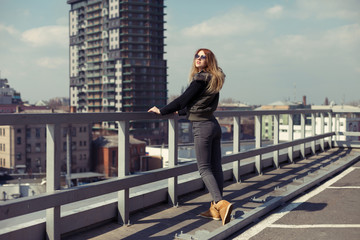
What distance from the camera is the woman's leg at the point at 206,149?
3.96 m

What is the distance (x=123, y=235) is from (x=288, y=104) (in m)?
166

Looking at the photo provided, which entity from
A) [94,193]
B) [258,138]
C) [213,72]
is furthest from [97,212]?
[258,138]

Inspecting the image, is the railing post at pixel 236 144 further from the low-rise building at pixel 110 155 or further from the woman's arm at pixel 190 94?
the low-rise building at pixel 110 155

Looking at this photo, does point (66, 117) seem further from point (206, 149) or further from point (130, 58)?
point (130, 58)

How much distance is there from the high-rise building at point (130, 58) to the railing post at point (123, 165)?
353 ft

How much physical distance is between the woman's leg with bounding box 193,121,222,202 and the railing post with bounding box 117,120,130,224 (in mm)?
687

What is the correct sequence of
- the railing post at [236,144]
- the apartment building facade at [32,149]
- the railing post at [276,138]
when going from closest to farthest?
1. the railing post at [236,144]
2. the railing post at [276,138]
3. the apartment building facade at [32,149]

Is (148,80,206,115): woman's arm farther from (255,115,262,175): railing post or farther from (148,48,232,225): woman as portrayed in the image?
(255,115,262,175): railing post

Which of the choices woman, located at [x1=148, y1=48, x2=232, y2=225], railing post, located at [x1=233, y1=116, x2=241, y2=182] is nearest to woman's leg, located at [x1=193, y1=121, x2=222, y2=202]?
woman, located at [x1=148, y1=48, x2=232, y2=225]

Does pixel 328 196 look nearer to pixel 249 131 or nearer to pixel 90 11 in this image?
pixel 90 11

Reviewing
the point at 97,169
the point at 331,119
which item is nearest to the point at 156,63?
the point at 97,169

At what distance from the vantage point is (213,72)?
395 cm

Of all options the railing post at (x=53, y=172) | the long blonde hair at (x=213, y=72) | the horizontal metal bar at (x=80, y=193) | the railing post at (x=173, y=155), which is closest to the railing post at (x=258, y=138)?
the horizontal metal bar at (x=80, y=193)

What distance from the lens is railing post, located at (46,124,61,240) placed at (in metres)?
3.18
